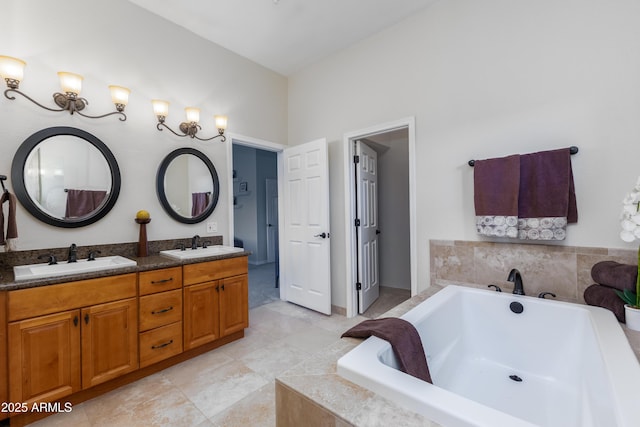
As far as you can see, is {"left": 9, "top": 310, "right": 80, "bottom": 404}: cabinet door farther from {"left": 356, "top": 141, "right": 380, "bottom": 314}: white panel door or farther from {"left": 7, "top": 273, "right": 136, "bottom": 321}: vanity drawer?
{"left": 356, "top": 141, "right": 380, "bottom": 314}: white panel door

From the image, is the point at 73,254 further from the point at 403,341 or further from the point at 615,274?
the point at 615,274

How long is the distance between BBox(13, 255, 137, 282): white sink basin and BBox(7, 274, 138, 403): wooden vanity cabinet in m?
0.07

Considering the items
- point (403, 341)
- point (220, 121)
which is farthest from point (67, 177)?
point (403, 341)

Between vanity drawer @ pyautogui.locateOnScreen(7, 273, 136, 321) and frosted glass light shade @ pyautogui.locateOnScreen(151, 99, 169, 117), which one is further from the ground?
frosted glass light shade @ pyautogui.locateOnScreen(151, 99, 169, 117)

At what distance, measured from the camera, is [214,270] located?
7.63ft

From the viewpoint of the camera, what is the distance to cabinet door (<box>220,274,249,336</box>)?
2383mm

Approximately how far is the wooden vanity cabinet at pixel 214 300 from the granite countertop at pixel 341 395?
1461 mm

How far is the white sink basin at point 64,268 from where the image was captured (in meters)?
1.55

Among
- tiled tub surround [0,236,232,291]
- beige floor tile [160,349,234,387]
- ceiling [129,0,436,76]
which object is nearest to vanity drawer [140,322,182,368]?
beige floor tile [160,349,234,387]

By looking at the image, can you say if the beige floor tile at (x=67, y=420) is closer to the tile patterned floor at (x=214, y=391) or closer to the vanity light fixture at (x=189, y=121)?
the tile patterned floor at (x=214, y=391)

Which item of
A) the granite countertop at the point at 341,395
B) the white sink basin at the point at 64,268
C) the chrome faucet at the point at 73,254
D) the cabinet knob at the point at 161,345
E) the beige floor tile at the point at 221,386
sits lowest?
the beige floor tile at the point at 221,386

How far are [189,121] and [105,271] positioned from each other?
158cm

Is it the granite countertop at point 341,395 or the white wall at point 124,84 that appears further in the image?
the white wall at point 124,84

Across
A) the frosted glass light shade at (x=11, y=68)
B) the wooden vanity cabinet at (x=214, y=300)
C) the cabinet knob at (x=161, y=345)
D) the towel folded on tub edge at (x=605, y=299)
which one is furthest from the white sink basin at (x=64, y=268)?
the towel folded on tub edge at (x=605, y=299)
